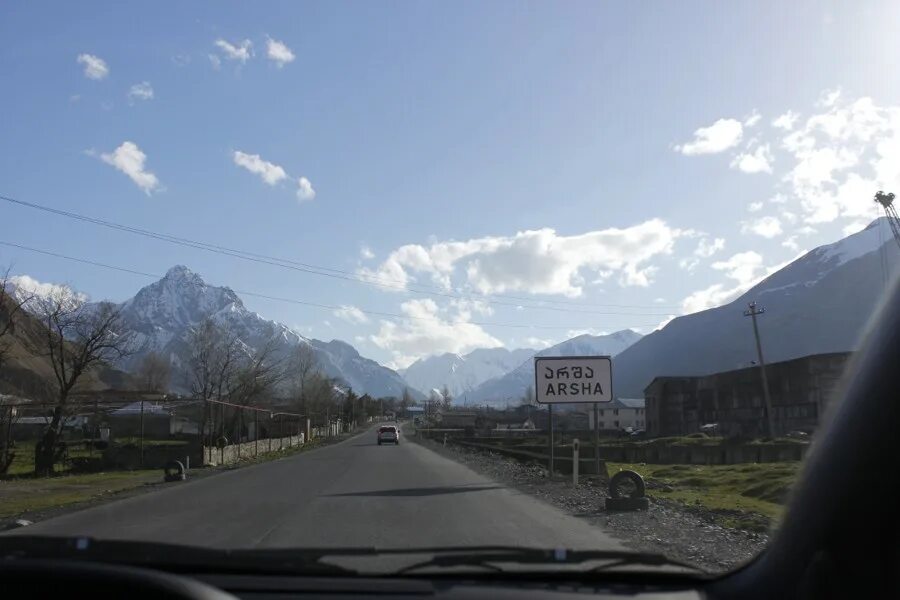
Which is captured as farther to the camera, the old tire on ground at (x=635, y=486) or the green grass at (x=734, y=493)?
the old tire on ground at (x=635, y=486)

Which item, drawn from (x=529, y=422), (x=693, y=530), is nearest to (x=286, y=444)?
(x=693, y=530)

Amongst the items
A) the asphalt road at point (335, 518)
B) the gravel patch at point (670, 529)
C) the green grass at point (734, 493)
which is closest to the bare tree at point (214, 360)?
the green grass at point (734, 493)

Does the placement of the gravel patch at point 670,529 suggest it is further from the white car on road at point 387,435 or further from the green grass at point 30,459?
the white car on road at point 387,435

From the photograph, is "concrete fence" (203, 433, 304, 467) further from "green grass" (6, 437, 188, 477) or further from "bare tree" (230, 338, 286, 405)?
"bare tree" (230, 338, 286, 405)

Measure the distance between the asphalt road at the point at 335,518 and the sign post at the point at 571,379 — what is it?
307 cm

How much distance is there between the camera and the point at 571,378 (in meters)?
21.0

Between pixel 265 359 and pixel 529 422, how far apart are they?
79833mm

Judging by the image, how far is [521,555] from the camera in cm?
427

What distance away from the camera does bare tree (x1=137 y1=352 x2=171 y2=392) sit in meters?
129

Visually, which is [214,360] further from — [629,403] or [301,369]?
[629,403]

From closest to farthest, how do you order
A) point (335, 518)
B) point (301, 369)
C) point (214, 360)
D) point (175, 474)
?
point (335, 518) → point (175, 474) → point (214, 360) → point (301, 369)

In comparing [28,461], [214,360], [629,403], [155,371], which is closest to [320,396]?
[155,371]

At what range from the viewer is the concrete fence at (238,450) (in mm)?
34941

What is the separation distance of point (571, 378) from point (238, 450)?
25.4 metres
